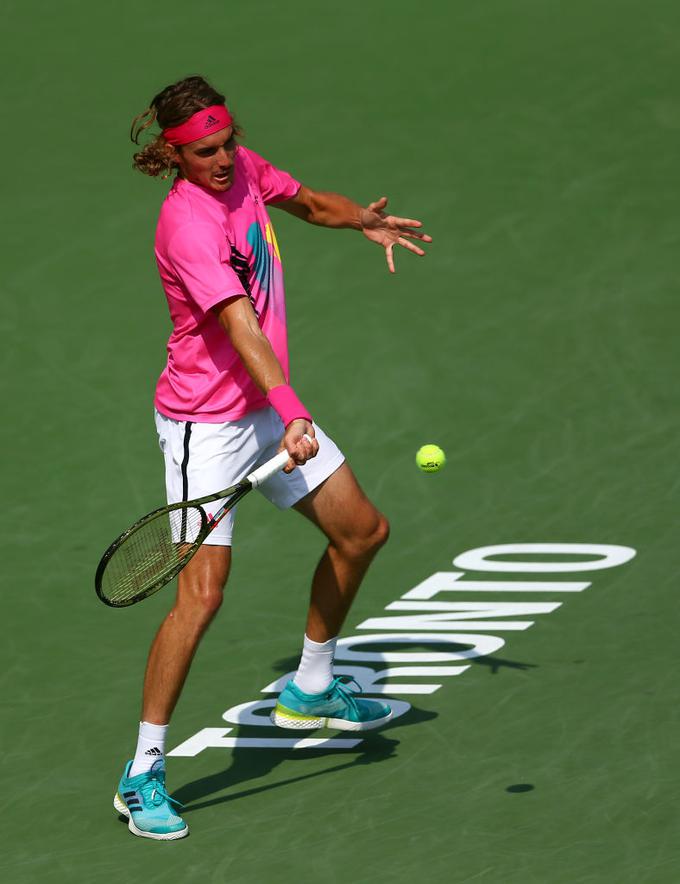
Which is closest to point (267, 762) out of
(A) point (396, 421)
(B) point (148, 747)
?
(B) point (148, 747)

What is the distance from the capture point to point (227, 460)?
593cm

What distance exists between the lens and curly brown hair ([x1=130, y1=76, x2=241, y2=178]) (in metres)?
5.75

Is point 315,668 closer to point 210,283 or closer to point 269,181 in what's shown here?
point 210,283

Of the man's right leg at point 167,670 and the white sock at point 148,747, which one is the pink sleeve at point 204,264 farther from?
the white sock at point 148,747

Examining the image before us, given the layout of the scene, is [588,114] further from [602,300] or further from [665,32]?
[602,300]

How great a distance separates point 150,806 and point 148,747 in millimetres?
210

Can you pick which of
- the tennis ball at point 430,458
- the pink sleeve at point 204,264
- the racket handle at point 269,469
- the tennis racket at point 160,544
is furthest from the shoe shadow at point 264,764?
the pink sleeve at point 204,264

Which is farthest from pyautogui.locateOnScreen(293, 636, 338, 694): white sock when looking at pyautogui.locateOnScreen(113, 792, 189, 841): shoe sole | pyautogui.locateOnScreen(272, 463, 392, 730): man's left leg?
pyautogui.locateOnScreen(113, 792, 189, 841): shoe sole

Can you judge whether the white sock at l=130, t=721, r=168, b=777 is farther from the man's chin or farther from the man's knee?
the man's chin

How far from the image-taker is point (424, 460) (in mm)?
6879

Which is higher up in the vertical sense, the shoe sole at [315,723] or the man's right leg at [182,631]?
the man's right leg at [182,631]

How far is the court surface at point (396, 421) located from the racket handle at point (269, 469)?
1124 mm

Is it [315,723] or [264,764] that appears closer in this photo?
[264,764]

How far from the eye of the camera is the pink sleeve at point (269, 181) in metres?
6.34
